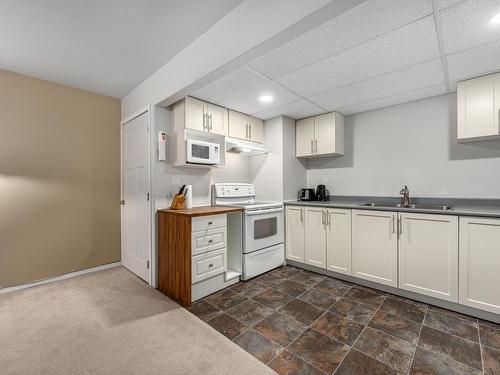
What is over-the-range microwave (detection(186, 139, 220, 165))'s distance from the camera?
8.80 ft

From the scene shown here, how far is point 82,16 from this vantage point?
5.95ft

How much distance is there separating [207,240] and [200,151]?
3.49ft

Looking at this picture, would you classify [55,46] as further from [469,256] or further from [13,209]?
[469,256]

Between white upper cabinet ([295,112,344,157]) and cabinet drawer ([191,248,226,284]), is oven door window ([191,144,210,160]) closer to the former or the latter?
cabinet drawer ([191,248,226,284])

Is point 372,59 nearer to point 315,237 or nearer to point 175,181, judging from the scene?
point 315,237

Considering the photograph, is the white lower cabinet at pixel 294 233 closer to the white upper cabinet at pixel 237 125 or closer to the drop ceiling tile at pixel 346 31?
the white upper cabinet at pixel 237 125

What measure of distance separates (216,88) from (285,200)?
6.05 ft

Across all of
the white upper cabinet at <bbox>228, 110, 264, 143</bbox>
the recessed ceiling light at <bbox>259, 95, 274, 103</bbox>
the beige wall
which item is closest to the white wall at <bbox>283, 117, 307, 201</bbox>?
the white upper cabinet at <bbox>228, 110, 264, 143</bbox>

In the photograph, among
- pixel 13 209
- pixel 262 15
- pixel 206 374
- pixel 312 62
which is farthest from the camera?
pixel 13 209

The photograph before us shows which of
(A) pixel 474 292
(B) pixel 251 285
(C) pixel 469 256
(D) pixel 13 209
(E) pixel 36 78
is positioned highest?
(E) pixel 36 78

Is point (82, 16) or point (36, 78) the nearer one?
point (82, 16)

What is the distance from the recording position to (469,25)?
154cm

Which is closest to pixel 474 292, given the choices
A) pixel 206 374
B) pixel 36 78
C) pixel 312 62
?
pixel 206 374

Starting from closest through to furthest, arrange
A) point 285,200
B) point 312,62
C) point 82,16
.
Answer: point 82,16 → point 312,62 → point 285,200
